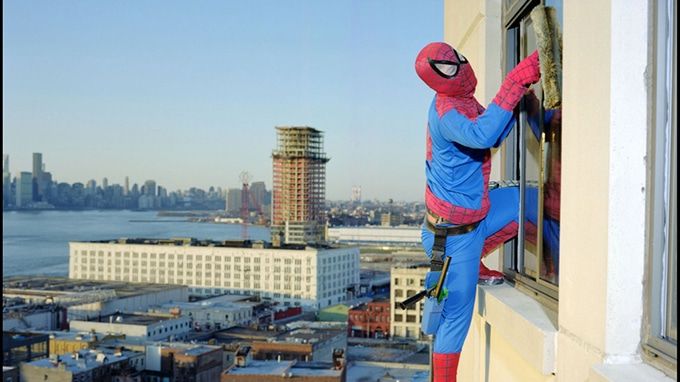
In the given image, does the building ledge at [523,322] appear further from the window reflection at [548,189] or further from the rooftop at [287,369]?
the rooftop at [287,369]

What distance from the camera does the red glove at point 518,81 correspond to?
0.84m

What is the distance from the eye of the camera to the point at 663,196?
542 mm

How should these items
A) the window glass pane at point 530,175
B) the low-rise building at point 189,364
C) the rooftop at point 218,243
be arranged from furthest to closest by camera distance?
the rooftop at point 218,243 → the low-rise building at point 189,364 → the window glass pane at point 530,175

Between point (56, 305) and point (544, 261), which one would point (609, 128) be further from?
point (56, 305)

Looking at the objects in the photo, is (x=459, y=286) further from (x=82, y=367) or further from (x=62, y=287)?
(x=62, y=287)

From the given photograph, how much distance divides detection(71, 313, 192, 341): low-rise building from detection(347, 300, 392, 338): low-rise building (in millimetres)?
2984

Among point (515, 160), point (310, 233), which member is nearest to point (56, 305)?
point (310, 233)

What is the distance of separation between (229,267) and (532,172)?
834 inches

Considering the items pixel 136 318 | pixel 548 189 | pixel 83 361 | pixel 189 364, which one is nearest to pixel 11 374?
pixel 83 361

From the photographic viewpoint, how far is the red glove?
84 cm

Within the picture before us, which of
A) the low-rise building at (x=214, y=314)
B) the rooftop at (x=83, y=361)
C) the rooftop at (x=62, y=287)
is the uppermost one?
the rooftop at (x=83, y=361)

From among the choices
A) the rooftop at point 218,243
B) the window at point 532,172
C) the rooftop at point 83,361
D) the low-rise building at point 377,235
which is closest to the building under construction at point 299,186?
the low-rise building at point 377,235

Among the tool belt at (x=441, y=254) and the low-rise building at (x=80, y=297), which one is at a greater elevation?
the tool belt at (x=441, y=254)

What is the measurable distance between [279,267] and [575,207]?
20182mm
